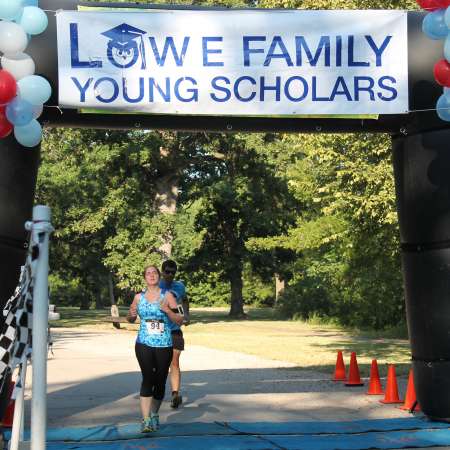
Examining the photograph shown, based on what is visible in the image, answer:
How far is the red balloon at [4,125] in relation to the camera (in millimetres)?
7637

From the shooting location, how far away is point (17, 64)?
25.3 feet

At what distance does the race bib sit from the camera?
8555 mm

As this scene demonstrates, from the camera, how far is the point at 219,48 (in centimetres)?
871

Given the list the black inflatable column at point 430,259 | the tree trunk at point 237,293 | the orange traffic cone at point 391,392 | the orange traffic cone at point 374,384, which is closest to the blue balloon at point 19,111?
the black inflatable column at point 430,259

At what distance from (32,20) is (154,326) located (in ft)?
10.5

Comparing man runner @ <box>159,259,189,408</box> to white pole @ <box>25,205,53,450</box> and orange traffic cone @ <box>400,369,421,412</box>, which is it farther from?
white pole @ <box>25,205,53,450</box>

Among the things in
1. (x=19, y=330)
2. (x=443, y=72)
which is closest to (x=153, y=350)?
(x=19, y=330)

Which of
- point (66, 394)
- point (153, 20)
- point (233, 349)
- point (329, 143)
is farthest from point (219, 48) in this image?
point (233, 349)

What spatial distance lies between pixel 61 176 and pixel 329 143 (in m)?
19.2

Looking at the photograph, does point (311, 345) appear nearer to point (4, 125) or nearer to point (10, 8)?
point (4, 125)

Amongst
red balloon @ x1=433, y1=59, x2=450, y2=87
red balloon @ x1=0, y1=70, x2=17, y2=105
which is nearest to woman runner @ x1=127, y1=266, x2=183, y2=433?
red balloon @ x1=0, y1=70, x2=17, y2=105

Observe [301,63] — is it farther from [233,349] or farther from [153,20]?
Answer: [233,349]

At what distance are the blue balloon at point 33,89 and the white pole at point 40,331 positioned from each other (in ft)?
7.52

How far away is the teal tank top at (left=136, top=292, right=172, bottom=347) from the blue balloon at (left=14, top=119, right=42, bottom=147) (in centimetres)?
202
